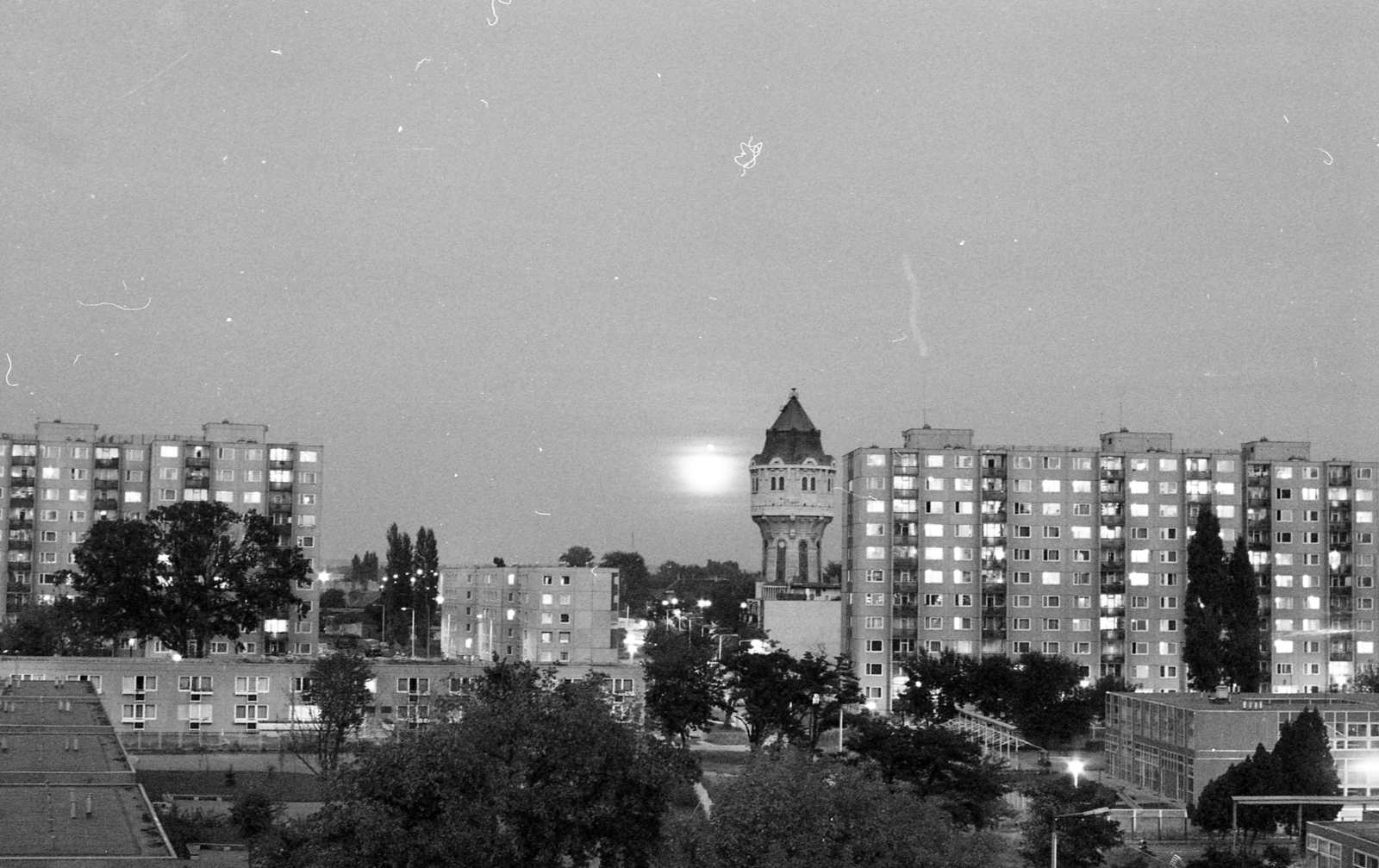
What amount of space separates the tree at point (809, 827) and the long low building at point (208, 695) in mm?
38450

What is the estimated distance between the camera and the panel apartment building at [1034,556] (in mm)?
95375

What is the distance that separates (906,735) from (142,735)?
1338 inches

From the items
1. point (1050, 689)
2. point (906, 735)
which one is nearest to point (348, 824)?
point (906, 735)

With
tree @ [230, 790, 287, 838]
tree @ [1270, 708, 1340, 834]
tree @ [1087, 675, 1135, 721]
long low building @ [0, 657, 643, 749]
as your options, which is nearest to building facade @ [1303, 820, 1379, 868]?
tree @ [1270, 708, 1340, 834]

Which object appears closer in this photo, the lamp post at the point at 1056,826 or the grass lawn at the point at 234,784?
the lamp post at the point at 1056,826

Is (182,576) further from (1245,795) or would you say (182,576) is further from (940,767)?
(1245,795)

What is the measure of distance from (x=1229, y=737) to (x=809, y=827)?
34280mm

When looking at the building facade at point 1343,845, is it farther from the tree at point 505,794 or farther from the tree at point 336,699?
the tree at point 336,699

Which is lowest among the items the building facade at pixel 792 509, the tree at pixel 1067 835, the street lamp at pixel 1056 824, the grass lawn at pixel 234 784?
the grass lawn at pixel 234 784

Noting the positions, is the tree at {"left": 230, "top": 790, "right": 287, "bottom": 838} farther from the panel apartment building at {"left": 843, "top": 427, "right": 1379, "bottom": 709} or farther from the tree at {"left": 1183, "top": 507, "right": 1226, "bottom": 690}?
the tree at {"left": 1183, "top": 507, "right": 1226, "bottom": 690}

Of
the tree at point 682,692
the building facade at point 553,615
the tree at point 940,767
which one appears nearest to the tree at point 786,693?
the tree at point 682,692

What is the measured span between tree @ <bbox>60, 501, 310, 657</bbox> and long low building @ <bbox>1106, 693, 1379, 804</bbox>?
49.2 metres

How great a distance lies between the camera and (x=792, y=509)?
417 feet

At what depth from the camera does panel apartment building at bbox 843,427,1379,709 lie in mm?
95375
